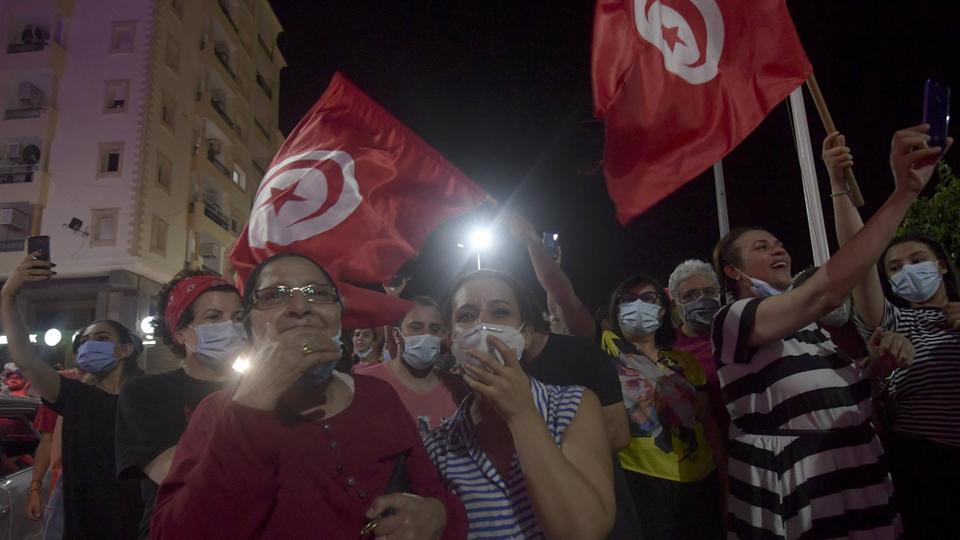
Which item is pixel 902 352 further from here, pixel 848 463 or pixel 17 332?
pixel 17 332

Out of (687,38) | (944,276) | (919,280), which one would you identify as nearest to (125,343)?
(687,38)

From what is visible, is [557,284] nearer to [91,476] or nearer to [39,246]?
[91,476]

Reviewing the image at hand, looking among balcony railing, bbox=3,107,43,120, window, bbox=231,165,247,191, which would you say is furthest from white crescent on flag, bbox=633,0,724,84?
window, bbox=231,165,247,191

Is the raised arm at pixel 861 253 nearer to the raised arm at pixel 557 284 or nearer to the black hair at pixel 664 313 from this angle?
the raised arm at pixel 557 284

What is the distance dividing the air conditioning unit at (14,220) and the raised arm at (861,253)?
1047 inches

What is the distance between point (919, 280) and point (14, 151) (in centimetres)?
2866

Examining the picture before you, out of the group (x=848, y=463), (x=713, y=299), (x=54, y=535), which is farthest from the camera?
(x=713, y=299)

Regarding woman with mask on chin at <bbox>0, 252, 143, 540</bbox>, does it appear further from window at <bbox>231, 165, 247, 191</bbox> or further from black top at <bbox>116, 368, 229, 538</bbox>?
window at <bbox>231, 165, 247, 191</bbox>

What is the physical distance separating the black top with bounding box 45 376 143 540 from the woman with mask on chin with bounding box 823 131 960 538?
4.37 metres

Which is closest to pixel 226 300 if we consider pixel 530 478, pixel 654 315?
pixel 530 478

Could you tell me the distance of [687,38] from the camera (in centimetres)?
398

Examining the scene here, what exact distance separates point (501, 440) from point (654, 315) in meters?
2.30

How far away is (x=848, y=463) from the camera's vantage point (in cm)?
289

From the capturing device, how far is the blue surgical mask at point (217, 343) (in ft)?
10.6
